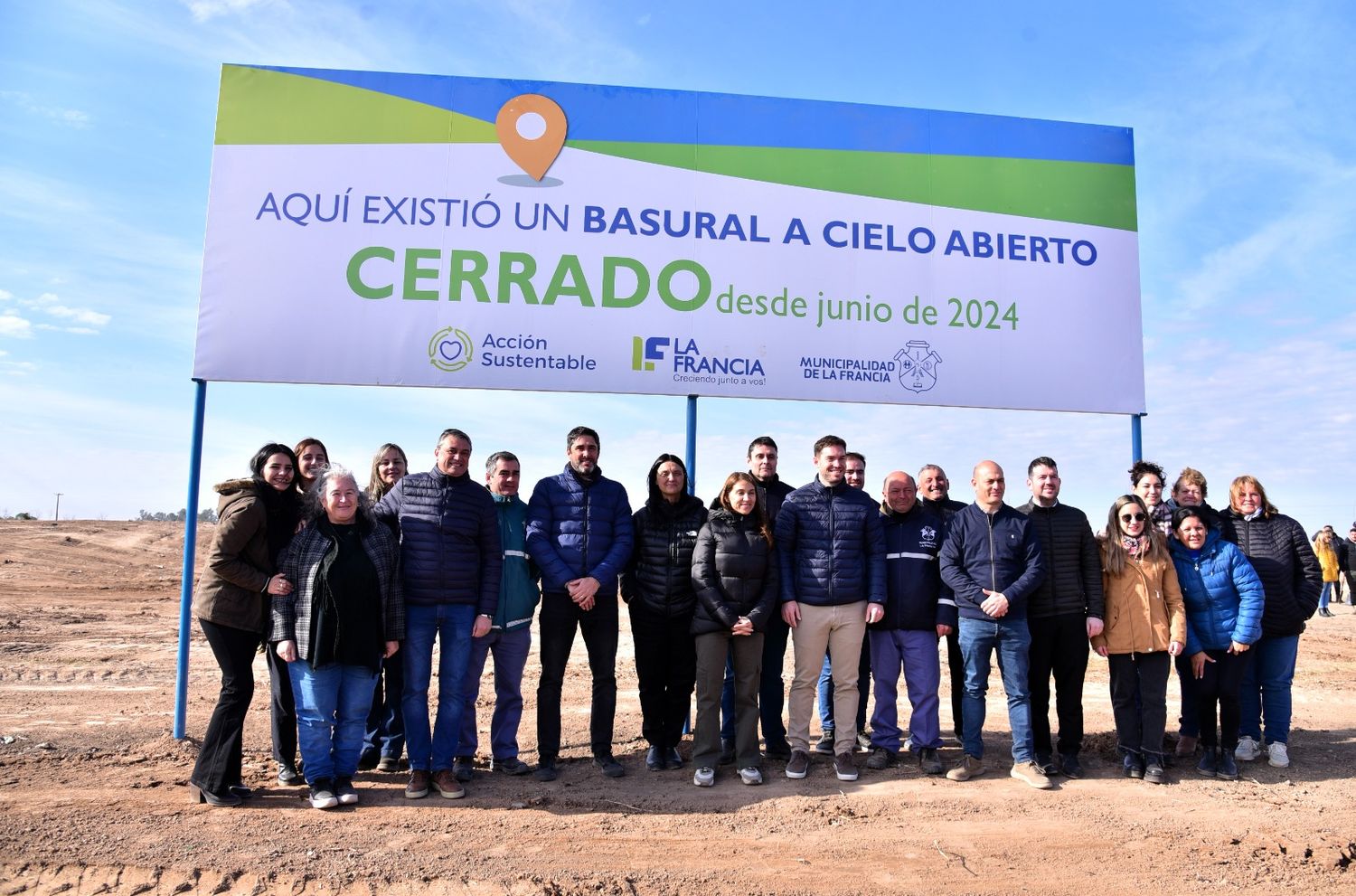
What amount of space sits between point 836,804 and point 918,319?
3.65 metres

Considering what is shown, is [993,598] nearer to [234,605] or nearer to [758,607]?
[758,607]

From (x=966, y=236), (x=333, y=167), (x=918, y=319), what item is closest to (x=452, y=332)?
(x=333, y=167)

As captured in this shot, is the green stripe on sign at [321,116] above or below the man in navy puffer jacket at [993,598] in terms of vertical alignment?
above

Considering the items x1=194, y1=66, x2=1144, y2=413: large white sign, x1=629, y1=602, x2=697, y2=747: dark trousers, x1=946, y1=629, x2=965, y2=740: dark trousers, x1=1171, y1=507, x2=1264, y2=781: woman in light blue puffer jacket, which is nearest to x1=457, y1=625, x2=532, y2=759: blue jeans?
x1=629, y1=602, x2=697, y2=747: dark trousers

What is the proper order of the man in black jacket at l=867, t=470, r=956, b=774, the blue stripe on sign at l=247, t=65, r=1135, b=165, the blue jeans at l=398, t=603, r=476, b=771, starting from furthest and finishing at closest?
the blue stripe on sign at l=247, t=65, r=1135, b=165, the man in black jacket at l=867, t=470, r=956, b=774, the blue jeans at l=398, t=603, r=476, b=771

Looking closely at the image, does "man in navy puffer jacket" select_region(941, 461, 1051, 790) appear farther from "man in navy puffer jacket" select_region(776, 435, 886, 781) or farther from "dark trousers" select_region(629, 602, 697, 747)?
"dark trousers" select_region(629, 602, 697, 747)

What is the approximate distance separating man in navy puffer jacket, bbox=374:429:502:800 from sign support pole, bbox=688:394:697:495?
1.66m

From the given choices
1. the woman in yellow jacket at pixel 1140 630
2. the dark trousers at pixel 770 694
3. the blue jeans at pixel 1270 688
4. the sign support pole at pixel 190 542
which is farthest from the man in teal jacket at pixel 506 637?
the blue jeans at pixel 1270 688

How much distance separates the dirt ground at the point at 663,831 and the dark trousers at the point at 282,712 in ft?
0.72

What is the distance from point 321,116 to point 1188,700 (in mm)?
7517

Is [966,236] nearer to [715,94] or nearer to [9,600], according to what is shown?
[715,94]

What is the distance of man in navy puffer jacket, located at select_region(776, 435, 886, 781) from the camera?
5020mm

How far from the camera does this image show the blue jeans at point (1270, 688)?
17.8ft

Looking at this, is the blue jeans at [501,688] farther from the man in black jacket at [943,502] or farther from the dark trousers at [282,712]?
the man in black jacket at [943,502]
